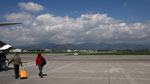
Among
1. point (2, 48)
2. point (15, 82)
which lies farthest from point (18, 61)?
point (2, 48)

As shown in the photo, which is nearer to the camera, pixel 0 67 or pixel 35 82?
pixel 35 82

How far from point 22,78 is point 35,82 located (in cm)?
160

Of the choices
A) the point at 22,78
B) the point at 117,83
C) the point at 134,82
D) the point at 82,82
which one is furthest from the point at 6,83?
the point at 134,82

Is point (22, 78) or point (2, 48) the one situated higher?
point (2, 48)

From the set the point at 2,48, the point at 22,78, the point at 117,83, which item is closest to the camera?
the point at 117,83

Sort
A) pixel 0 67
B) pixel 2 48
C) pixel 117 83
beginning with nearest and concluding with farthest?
pixel 117 83 < pixel 0 67 < pixel 2 48

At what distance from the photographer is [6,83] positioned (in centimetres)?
938

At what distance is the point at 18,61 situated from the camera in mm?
11422

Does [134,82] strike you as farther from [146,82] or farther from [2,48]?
[2,48]

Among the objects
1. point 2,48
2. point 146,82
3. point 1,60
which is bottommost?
point 146,82

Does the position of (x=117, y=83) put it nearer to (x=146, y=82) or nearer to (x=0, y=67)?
(x=146, y=82)

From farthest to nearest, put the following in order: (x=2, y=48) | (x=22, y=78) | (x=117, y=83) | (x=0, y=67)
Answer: (x=2, y=48)
(x=0, y=67)
(x=22, y=78)
(x=117, y=83)

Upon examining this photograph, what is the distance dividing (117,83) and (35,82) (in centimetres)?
459

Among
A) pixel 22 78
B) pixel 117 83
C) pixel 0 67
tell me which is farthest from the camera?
pixel 0 67
